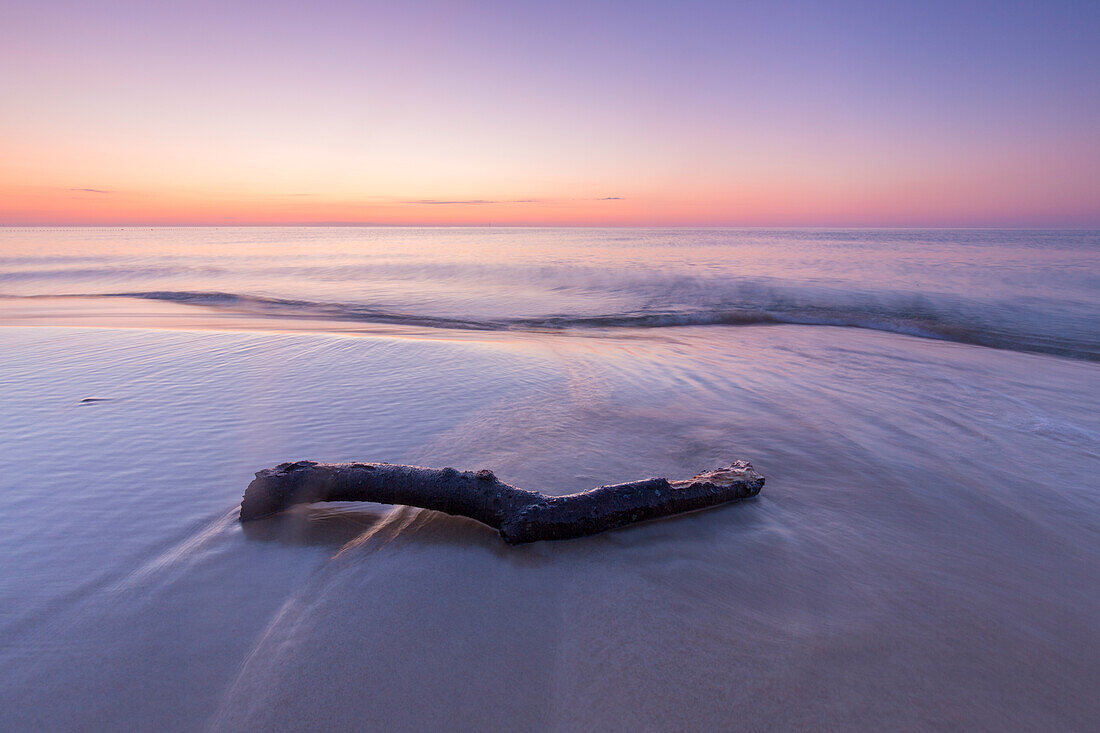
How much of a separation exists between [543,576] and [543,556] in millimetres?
177

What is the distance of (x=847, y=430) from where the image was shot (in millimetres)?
5520

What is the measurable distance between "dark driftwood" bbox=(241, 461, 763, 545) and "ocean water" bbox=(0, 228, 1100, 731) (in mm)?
155

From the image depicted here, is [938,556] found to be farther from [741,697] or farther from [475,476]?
[475,476]

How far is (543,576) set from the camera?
296 centimetres

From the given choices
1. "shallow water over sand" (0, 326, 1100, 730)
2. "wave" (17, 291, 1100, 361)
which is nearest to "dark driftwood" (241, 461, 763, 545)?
"shallow water over sand" (0, 326, 1100, 730)

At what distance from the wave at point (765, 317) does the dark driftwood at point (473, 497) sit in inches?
400

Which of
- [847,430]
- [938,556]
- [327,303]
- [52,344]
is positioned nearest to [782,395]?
[847,430]

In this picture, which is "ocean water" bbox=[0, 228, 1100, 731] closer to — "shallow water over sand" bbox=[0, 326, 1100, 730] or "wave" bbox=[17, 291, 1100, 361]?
"shallow water over sand" bbox=[0, 326, 1100, 730]

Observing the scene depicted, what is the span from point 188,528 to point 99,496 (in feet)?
3.14

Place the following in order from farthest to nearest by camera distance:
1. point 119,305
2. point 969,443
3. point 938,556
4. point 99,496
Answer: point 119,305, point 969,443, point 99,496, point 938,556

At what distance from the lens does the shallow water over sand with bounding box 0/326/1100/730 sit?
2199 mm

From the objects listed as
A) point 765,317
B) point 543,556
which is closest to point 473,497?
point 543,556

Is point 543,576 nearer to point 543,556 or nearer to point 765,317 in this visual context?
point 543,556

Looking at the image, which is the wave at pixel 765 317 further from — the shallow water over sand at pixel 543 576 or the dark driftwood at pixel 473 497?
the dark driftwood at pixel 473 497
